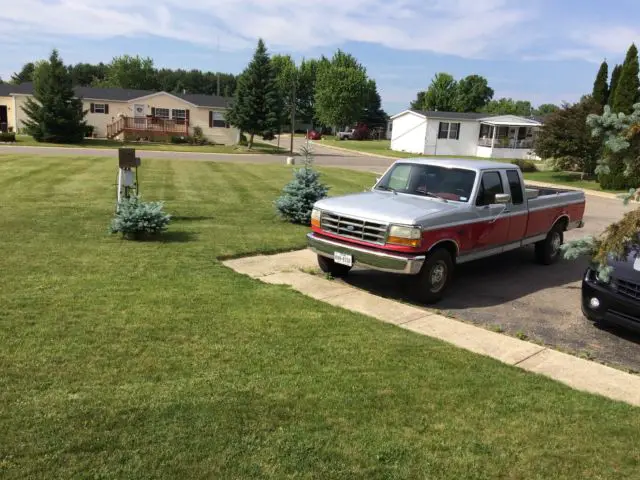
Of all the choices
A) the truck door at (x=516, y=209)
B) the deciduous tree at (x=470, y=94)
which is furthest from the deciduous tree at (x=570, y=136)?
the deciduous tree at (x=470, y=94)

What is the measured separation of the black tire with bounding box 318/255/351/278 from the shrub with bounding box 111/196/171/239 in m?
2.91

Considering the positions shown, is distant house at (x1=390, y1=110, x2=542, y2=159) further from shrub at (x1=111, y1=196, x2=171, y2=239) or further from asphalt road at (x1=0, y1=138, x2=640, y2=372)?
shrub at (x1=111, y1=196, x2=171, y2=239)

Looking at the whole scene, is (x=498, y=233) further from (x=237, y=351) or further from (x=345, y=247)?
(x=237, y=351)

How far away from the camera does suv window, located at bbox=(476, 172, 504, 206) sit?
25.5ft

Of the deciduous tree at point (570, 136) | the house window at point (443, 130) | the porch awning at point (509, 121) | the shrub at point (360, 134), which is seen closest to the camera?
the deciduous tree at point (570, 136)

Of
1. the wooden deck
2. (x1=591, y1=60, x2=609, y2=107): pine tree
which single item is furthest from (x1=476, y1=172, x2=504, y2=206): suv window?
the wooden deck

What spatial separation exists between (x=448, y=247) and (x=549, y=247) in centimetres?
347

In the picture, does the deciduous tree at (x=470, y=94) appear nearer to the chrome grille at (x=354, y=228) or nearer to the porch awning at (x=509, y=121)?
the porch awning at (x=509, y=121)

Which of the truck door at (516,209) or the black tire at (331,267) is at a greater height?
the truck door at (516,209)

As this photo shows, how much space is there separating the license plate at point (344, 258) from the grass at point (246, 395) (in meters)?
0.82

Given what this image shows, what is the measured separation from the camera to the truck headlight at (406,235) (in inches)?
260

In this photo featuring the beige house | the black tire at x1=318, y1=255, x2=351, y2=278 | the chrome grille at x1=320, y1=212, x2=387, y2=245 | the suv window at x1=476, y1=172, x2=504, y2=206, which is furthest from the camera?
the beige house

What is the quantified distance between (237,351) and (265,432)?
134cm

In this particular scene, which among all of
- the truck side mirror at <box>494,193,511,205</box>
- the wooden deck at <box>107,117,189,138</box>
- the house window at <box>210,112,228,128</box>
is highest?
the house window at <box>210,112,228,128</box>
